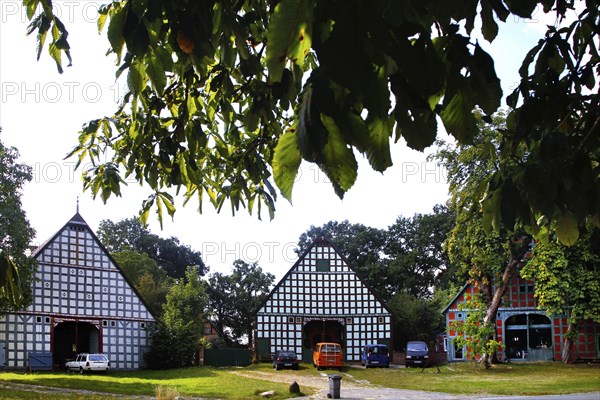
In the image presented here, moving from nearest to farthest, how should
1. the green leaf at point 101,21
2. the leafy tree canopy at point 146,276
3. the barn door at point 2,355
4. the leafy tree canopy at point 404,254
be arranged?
the green leaf at point 101,21 → the barn door at point 2,355 → the leafy tree canopy at point 146,276 → the leafy tree canopy at point 404,254

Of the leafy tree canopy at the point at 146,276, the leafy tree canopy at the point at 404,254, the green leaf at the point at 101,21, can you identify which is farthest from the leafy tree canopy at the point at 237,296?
the green leaf at the point at 101,21

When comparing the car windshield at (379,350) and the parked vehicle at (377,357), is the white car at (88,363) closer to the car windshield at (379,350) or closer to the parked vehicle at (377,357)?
the parked vehicle at (377,357)

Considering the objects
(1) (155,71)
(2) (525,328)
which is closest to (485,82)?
(1) (155,71)

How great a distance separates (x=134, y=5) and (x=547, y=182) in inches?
75.3

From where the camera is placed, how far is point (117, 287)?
37344 millimetres

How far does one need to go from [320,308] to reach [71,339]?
14.5 metres

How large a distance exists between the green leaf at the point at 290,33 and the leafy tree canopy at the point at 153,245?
222 ft

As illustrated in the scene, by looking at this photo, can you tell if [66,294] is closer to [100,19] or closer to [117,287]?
[117,287]

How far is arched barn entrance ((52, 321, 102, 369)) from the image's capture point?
37.2m

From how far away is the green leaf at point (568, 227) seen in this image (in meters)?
3.44

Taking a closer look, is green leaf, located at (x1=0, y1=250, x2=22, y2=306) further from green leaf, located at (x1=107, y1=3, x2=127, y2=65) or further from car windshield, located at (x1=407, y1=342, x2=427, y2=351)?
car windshield, located at (x1=407, y1=342, x2=427, y2=351)

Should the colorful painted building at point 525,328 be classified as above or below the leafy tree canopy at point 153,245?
below

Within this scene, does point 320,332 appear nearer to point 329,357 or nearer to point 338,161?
point 329,357

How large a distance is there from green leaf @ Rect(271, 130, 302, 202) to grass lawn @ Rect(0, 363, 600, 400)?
18351 millimetres
